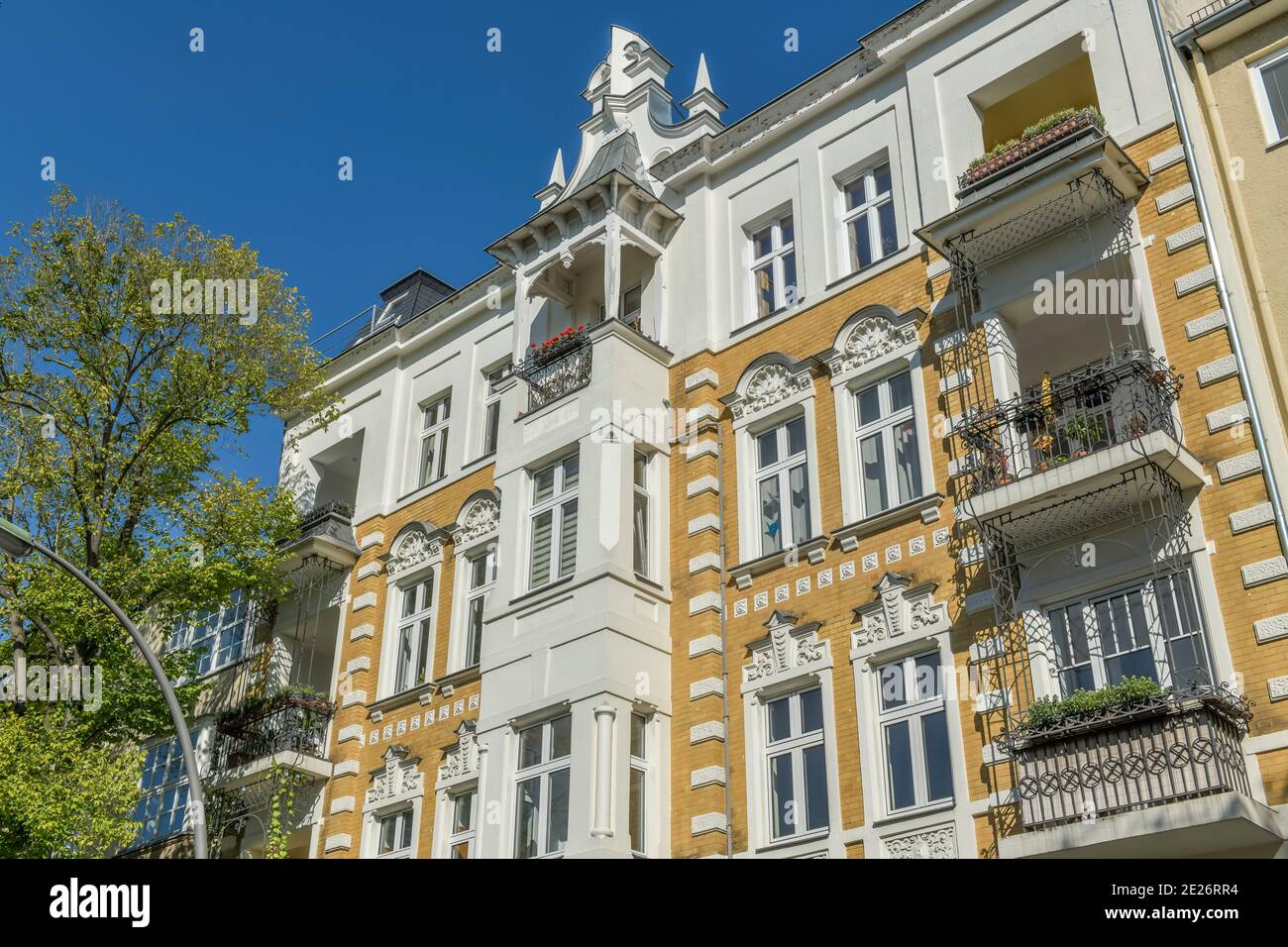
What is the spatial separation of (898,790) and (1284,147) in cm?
958

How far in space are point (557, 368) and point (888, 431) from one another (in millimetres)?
6424

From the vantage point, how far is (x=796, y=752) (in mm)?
18375

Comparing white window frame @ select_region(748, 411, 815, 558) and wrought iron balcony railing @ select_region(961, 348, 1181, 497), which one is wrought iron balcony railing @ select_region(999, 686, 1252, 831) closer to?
wrought iron balcony railing @ select_region(961, 348, 1181, 497)

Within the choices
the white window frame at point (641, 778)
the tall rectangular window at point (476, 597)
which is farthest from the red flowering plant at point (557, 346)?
the white window frame at point (641, 778)

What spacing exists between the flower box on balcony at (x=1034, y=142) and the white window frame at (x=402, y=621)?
1220 cm

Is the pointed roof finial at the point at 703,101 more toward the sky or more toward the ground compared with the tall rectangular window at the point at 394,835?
more toward the sky

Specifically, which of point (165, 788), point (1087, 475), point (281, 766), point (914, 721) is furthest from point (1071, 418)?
point (165, 788)

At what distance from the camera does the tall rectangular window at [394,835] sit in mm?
22844

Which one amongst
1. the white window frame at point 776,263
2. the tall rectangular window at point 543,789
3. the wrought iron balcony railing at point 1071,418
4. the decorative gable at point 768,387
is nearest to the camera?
the wrought iron balcony railing at point 1071,418

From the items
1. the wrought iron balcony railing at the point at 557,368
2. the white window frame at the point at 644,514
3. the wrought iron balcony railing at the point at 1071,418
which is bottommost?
the wrought iron balcony railing at the point at 1071,418

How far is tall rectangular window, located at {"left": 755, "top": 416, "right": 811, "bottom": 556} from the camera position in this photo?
66.3 ft

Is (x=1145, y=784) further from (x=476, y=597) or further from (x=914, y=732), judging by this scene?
(x=476, y=597)

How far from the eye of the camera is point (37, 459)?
24203 mm

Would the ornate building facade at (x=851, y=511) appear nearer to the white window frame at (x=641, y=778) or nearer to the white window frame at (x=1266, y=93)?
the white window frame at (x=641, y=778)
